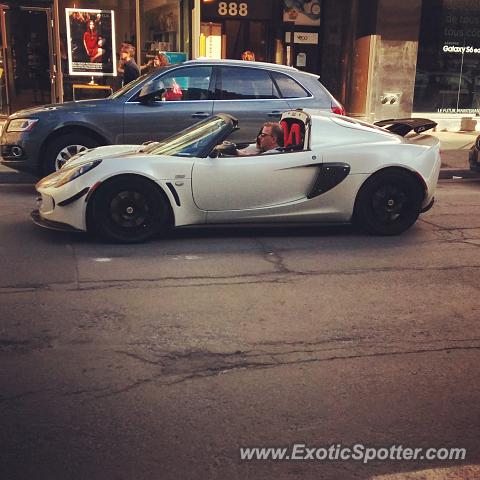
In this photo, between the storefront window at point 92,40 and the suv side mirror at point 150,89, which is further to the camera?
the storefront window at point 92,40

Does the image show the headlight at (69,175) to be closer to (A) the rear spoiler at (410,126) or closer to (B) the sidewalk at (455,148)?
(A) the rear spoiler at (410,126)

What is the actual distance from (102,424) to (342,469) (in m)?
1.19

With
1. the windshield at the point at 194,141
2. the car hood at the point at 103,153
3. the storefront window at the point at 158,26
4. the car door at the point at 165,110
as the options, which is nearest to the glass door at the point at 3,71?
the storefront window at the point at 158,26

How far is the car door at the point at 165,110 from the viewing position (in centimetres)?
898

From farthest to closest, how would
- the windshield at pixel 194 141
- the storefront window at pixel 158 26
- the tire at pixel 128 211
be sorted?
the storefront window at pixel 158 26
the windshield at pixel 194 141
the tire at pixel 128 211

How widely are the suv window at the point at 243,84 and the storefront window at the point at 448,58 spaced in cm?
918

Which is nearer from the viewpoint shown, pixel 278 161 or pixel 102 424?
pixel 102 424

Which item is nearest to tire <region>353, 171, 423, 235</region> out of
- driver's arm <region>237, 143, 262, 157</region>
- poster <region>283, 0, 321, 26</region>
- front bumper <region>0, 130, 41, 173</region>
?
driver's arm <region>237, 143, 262, 157</region>

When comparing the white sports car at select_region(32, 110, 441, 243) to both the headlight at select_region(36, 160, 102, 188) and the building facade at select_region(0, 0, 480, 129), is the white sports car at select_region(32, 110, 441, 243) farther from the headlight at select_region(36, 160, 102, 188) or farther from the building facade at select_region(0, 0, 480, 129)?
the building facade at select_region(0, 0, 480, 129)

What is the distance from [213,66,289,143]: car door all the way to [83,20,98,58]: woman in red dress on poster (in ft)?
23.7

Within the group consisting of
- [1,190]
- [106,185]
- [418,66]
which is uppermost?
[418,66]

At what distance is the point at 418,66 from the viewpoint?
56.1 ft

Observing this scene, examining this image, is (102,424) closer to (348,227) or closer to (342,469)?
(342,469)

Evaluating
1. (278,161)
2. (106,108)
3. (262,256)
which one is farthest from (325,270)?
(106,108)
